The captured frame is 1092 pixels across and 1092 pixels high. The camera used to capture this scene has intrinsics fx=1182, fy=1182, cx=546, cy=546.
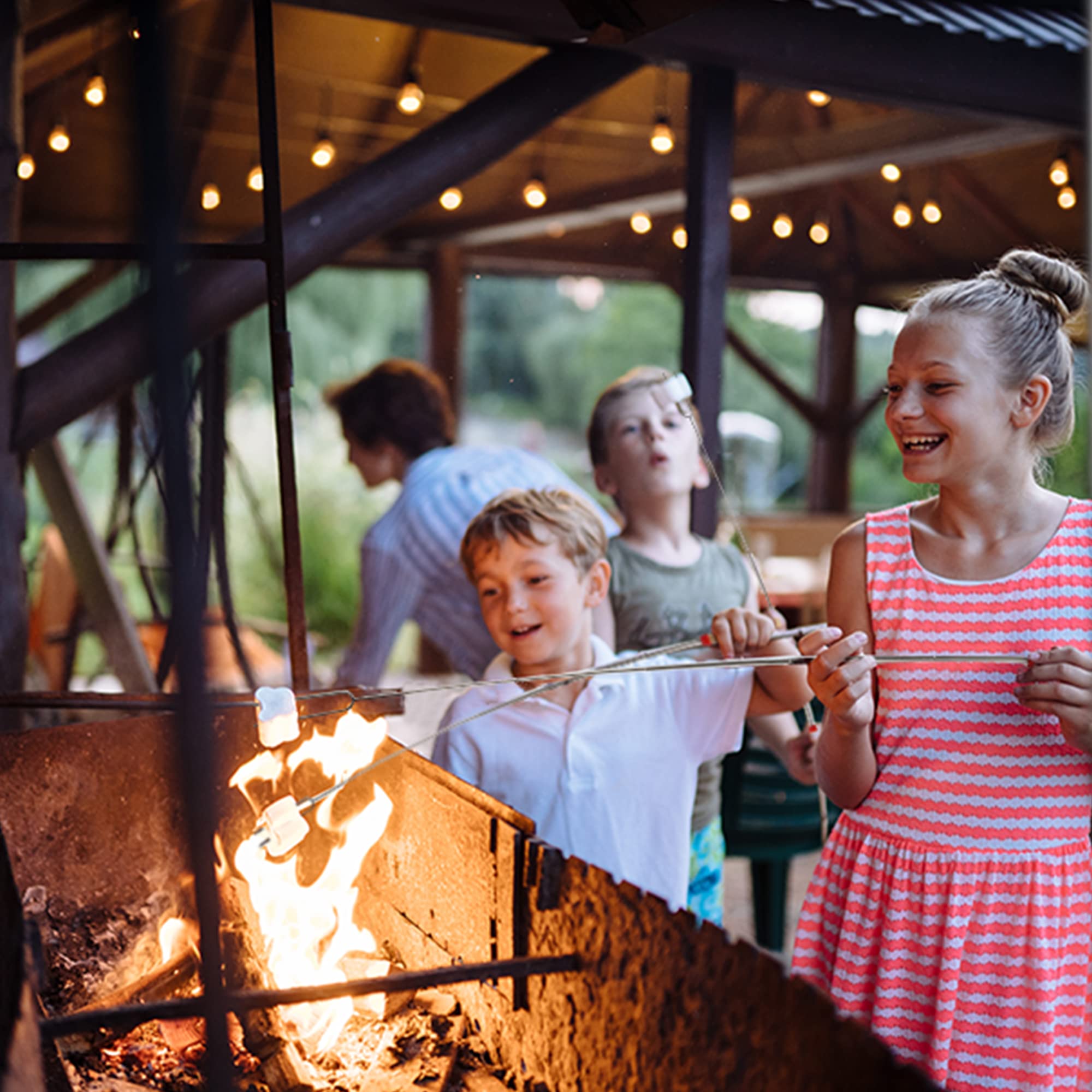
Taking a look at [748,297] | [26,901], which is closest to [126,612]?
[26,901]

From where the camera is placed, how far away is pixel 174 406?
2.17 feet

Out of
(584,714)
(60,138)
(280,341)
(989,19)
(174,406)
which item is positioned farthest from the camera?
(60,138)

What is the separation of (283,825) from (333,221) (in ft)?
5.83

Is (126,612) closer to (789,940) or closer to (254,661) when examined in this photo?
(254,661)

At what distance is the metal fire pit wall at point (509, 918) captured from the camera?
1.09 m

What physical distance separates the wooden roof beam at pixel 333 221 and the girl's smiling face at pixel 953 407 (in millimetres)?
1501

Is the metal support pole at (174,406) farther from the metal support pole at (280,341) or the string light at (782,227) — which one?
the string light at (782,227)

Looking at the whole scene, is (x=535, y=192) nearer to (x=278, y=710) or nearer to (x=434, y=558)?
(x=434, y=558)

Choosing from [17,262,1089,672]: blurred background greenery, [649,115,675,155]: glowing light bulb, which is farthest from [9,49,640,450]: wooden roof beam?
[17,262,1089,672]: blurred background greenery

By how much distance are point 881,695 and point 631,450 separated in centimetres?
88

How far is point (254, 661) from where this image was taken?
479 cm

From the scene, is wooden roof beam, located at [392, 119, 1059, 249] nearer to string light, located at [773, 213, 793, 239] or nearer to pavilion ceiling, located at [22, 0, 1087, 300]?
pavilion ceiling, located at [22, 0, 1087, 300]

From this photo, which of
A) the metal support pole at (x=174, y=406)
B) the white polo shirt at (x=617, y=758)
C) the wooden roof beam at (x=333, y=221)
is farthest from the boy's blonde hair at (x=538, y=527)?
the metal support pole at (x=174, y=406)

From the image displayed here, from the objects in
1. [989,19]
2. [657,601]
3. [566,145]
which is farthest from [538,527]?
[566,145]
